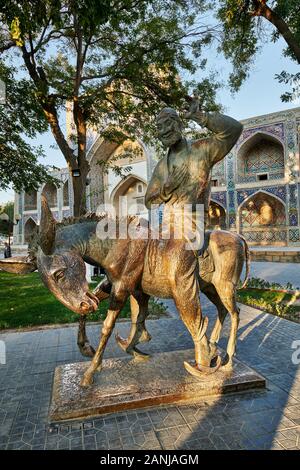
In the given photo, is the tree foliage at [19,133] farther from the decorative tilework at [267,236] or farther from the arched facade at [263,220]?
the decorative tilework at [267,236]

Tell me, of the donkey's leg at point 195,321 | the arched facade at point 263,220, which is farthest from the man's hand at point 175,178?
the arched facade at point 263,220

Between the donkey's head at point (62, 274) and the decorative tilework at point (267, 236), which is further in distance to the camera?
the decorative tilework at point (267, 236)

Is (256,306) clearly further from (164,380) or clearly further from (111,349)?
(164,380)

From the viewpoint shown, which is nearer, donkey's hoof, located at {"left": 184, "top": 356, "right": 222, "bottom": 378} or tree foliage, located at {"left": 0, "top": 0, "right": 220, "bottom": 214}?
donkey's hoof, located at {"left": 184, "top": 356, "right": 222, "bottom": 378}

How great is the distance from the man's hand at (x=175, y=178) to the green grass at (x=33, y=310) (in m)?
3.94

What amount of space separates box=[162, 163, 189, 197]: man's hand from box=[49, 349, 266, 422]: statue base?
5.93ft

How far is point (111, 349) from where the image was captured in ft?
14.1

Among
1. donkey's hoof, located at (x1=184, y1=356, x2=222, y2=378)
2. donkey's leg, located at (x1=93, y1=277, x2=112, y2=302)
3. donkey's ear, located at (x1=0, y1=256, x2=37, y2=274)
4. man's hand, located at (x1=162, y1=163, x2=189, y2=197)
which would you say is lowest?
donkey's hoof, located at (x1=184, y1=356, x2=222, y2=378)

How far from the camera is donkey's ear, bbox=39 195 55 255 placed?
2191 millimetres

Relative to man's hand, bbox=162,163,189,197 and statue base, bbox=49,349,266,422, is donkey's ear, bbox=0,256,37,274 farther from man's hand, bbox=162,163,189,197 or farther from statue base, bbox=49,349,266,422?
man's hand, bbox=162,163,189,197

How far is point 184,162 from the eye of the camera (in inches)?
114

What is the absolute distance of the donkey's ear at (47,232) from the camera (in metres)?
2.19

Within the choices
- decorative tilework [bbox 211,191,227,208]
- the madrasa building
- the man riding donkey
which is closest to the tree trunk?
the man riding donkey
